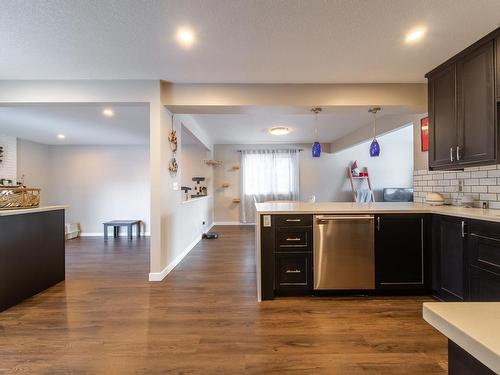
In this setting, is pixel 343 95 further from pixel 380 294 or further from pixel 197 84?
pixel 380 294

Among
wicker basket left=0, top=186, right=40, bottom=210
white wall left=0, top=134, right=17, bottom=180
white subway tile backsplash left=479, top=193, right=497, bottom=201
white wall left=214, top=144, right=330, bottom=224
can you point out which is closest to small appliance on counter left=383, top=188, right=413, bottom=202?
white wall left=214, top=144, right=330, bottom=224

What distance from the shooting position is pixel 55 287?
9.03 feet

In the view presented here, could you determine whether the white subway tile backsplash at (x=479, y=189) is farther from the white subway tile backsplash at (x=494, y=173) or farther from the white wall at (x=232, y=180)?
the white wall at (x=232, y=180)

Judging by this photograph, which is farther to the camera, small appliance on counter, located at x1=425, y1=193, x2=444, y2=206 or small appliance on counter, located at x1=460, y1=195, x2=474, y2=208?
small appliance on counter, located at x1=425, y1=193, x2=444, y2=206

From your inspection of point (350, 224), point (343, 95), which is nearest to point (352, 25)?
point (343, 95)

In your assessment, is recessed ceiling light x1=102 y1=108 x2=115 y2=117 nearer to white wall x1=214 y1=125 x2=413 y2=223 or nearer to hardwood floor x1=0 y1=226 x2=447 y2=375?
hardwood floor x1=0 y1=226 x2=447 y2=375

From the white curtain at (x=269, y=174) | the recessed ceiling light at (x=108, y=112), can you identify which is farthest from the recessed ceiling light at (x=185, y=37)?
the white curtain at (x=269, y=174)

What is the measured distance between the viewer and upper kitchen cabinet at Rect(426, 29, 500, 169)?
205 cm

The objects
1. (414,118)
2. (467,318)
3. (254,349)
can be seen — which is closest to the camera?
(467,318)

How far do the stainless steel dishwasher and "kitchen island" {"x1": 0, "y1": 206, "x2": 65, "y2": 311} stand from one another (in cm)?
293

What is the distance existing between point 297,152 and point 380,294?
500 cm

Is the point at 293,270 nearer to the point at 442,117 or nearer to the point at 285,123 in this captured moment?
the point at 442,117

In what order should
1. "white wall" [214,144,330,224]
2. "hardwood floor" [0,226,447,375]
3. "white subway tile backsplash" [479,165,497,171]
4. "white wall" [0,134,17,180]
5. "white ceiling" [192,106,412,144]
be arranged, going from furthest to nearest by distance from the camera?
"white wall" [214,144,330,224] < "white wall" [0,134,17,180] < "white ceiling" [192,106,412,144] < "white subway tile backsplash" [479,165,497,171] < "hardwood floor" [0,226,447,375]

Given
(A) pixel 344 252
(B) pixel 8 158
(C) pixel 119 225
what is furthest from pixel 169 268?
(B) pixel 8 158
